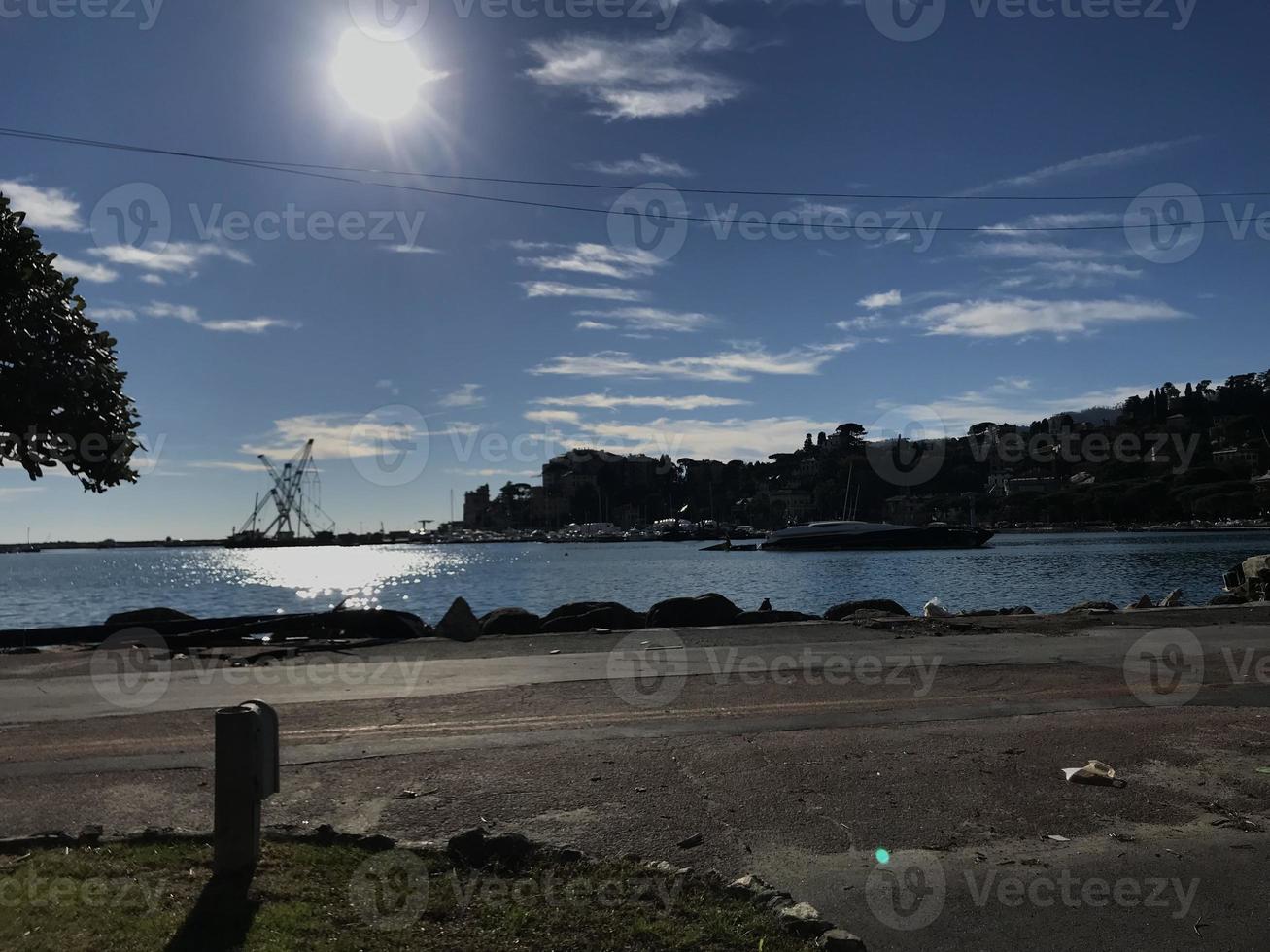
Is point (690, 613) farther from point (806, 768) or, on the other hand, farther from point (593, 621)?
point (806, 768)

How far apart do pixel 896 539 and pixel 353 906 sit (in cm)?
12716

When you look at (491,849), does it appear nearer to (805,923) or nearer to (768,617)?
(805,923)

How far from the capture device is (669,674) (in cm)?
1298

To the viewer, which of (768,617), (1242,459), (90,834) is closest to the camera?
(90,834)

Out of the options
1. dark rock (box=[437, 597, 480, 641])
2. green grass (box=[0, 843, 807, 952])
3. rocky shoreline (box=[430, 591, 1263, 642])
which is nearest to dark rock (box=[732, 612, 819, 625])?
rocky shoreline (box=[430, 591, 1263, 642])

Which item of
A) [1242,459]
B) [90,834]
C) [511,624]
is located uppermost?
[1242,459]

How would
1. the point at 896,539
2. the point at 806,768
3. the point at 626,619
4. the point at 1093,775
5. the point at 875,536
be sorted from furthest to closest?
1. the point at 896,539
2. the point at 875,536
3. the point at 626,619
4. the point at 806,768
5. the point at 1093,775

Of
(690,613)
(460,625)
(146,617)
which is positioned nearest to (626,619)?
(690,613)

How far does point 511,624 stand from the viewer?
20.4 metres

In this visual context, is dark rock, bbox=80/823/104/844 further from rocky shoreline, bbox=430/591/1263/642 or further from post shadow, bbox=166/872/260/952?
rocky shoreline, bbox=430/591/1263/642

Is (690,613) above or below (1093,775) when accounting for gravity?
above

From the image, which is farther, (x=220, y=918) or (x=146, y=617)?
(x=146, y=617)

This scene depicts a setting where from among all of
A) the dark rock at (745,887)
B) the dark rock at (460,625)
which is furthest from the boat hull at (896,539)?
the dark rock at (745,887)

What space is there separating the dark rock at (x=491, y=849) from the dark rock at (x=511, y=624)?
14043mm
